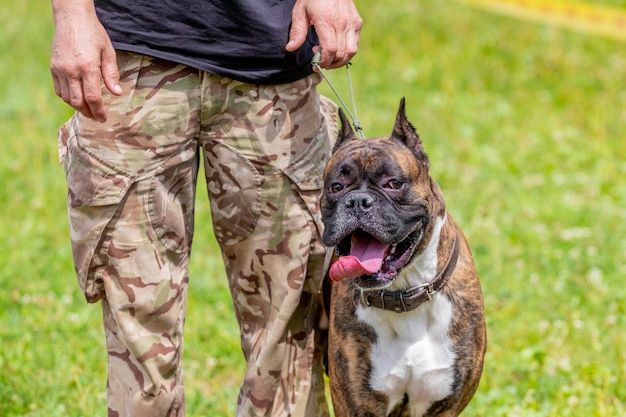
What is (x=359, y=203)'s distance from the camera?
3.35 metres

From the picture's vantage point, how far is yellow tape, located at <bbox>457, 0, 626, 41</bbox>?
11.6 m

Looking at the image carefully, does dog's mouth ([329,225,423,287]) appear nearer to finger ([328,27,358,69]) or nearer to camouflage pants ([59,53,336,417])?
camouflage pants ([59,53,336,417])

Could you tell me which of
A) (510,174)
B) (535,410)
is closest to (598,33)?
(510,174)

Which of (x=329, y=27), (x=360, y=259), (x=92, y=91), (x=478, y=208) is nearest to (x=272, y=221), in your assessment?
(x=360, y=259)

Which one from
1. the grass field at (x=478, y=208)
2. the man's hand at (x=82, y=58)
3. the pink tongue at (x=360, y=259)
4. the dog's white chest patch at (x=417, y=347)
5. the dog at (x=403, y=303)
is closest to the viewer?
the man's hand at (x=82, y=58)

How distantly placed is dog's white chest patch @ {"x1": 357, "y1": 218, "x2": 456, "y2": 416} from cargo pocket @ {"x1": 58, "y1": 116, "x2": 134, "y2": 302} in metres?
0.94

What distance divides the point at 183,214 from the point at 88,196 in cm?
34

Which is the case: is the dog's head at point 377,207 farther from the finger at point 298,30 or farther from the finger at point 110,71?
the finger at point 110,71

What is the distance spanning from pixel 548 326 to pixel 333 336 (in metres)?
2.12

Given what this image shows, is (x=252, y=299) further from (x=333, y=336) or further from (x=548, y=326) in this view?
(x=548, y=326)

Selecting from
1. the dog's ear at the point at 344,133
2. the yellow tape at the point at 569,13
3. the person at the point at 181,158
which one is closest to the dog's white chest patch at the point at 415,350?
the person at the point at 181,158

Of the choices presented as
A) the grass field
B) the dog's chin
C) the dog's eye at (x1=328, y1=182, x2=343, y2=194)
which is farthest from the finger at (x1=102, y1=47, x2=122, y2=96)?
the grass field

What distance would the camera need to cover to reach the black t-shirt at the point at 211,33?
3301 millimetres

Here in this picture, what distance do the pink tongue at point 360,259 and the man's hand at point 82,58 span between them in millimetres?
877
